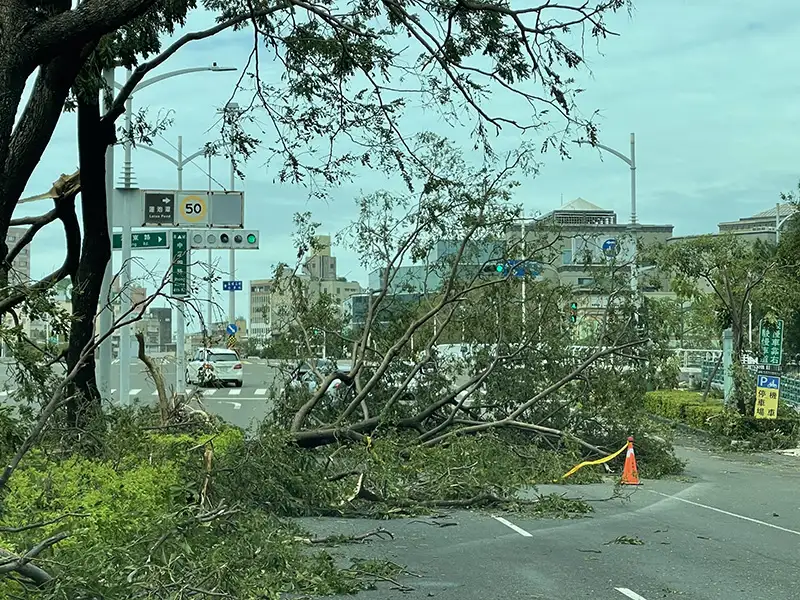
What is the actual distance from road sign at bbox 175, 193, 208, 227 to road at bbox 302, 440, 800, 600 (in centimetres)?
930

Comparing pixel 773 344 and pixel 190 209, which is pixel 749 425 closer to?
pixel 773 344

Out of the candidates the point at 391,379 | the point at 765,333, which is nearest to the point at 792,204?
the point at 765,333

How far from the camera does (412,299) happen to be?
18469 millimetres

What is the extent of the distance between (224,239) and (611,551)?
16.6 metres

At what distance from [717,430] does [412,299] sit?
37.7 ft

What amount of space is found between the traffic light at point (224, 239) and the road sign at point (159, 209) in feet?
7.34

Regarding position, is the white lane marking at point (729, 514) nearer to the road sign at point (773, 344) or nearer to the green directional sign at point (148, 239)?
the road sign at point (773, 344)

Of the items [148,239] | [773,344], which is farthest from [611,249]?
[148,239]

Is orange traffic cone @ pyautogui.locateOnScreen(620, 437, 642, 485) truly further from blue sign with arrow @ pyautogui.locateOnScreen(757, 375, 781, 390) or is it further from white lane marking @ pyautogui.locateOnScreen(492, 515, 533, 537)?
blue sign with arrow @ pyautogui.locateOnScreen(757, 375, 781, 390)

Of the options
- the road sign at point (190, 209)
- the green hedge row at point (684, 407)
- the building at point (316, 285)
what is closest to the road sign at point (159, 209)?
the road sign at point (190, 209)

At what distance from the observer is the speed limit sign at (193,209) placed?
21.1 metres

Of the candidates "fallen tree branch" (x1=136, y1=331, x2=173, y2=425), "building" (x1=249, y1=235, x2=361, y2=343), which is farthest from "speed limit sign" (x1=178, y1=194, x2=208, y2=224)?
"fallen tree branch" (x1=136, y1=331, x2=173, y2=425)

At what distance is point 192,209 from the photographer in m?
21.4

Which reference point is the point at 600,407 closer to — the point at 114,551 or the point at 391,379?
the point at 391,379
